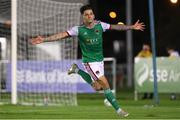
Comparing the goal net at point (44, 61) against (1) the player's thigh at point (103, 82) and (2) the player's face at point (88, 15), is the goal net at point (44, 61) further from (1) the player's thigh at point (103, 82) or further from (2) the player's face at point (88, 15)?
(2) the player's face at point (88, 15)

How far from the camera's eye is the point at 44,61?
28.1 meters

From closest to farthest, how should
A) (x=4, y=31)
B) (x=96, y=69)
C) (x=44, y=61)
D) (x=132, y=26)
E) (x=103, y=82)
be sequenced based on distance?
1. (x=132, y=26)
2. (x=103, y=82)
3. (x=96, y=69)
4. (x=4, y=31)
5. (x=44, y=61)

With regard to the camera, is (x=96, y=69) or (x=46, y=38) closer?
(x=46, y=38)

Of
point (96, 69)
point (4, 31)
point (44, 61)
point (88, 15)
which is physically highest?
point (4, 31)

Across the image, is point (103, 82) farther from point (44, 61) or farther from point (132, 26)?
point (44, 61)

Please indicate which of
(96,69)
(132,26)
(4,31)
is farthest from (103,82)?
(4,31)

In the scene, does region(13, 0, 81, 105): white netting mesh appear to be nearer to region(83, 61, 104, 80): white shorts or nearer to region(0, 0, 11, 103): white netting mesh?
region(0, 0, 11, 103): white netting mesh

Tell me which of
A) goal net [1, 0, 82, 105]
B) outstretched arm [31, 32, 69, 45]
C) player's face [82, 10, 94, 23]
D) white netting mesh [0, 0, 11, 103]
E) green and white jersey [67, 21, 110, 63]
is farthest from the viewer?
goal net [1, 0, 82, 105]

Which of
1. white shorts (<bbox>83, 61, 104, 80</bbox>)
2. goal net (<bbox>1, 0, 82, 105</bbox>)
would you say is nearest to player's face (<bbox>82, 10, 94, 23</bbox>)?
white shorts (<bbox>83, 61, 104, 80</bbox>)

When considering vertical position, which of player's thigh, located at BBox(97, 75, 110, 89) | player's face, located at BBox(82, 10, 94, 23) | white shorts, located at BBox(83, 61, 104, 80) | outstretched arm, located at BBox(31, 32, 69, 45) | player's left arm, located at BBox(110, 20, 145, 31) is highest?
player's face, located at BBox(82, 10, 94, 23)

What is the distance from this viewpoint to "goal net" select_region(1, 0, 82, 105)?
2623 cm

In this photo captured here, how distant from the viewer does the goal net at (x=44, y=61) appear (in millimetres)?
26234

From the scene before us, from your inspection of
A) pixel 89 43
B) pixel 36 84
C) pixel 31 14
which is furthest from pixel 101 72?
pixel 36 84

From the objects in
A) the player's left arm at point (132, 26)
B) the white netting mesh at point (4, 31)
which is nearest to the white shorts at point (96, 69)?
the player's left arm at point (132, 26)
